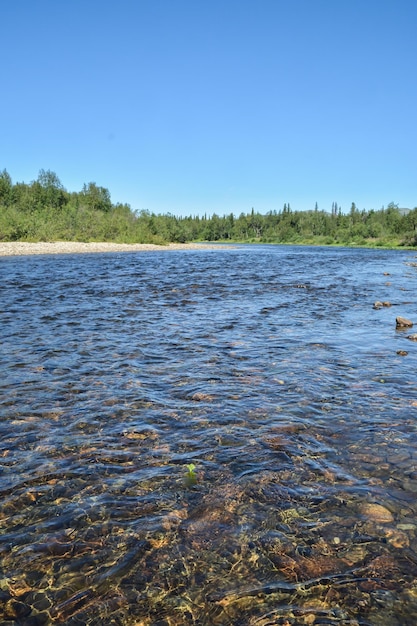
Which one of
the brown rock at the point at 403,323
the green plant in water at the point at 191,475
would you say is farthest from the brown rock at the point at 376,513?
the brown rock at the point at 403,323

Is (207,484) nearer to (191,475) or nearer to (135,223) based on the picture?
(191,475)

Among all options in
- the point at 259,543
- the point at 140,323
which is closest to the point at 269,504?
the point at 259,543

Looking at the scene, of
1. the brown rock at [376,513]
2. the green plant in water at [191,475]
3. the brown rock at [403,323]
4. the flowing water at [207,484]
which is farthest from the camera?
the brown rock at [403,323]

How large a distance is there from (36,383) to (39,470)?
350 cm

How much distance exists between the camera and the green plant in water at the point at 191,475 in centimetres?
519

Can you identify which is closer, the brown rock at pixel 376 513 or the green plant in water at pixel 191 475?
the brown rock at pixel 376 513

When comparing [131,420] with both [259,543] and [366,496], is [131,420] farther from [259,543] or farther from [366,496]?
[366,496]

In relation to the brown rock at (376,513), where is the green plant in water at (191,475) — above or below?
above

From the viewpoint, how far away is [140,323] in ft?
49.4

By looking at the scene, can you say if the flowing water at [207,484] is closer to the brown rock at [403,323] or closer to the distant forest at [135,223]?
the brown rock at [403,323]

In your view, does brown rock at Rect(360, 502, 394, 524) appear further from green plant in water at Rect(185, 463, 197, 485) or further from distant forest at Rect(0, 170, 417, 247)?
distant forest at Rect(0, 170, 417, 247)

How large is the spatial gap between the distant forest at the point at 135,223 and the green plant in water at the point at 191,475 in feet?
240

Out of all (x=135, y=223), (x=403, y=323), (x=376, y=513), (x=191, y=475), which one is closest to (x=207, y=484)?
(x=191, y=475)

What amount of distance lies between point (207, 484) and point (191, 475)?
0.29m
